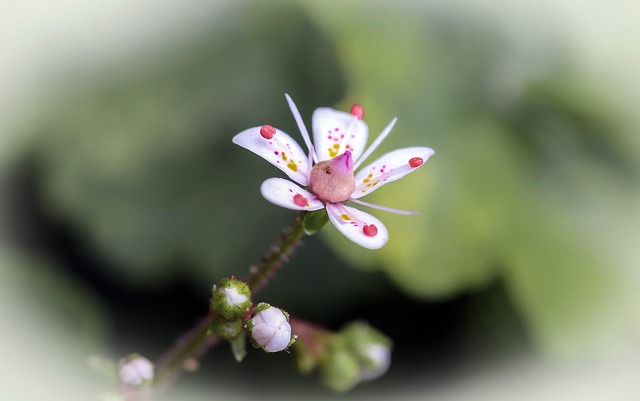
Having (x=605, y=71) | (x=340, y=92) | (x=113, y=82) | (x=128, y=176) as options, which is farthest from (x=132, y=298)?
(x=605, y=71)

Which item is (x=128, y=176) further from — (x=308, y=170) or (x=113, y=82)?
(x=308, y=170)

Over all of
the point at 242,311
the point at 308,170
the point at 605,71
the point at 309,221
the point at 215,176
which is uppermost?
the point at 605,71

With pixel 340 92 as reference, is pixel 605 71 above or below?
above

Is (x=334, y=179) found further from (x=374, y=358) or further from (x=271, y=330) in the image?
(x=374, y=358)

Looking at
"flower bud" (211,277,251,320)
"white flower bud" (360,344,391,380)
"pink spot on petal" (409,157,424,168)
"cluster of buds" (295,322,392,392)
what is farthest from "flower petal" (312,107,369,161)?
"white flower bud" (360,344,391,380)

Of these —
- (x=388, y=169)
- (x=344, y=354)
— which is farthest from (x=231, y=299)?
(x=344, y=354)

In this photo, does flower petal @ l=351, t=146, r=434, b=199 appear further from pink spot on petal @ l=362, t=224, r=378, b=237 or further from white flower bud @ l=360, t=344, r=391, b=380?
white flower bud @ l=360, t=344, r=391, b=380

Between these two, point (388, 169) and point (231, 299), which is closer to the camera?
point (231, 299)

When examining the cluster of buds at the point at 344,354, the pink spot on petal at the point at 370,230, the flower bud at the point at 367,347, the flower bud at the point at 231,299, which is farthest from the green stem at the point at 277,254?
the flower bud at the point at 367,347
